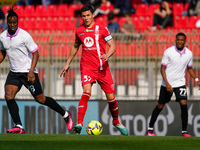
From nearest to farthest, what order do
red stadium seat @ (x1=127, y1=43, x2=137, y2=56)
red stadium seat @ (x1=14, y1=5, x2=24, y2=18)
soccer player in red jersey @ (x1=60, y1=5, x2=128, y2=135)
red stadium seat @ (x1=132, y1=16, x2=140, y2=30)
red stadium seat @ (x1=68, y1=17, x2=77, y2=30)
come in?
1. soccer player in red jersey @ (x1=60, y1=5, x2=128, y2=135)
2. red stadium seat @ (x1=127, y1=43, x2=137, y2=56)
3. red stadium seat @ (x1=132, y1=16, x2=140, y2=30)
4. red stadium seat @ (x1=68, y1=17, x2=77, y2=30)
5. red stadium seat @ (x1=14, y1=5, x2=24, y2=18)

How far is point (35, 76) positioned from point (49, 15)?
1038 cm

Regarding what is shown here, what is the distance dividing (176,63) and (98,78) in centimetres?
225

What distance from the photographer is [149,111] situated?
12992 mm

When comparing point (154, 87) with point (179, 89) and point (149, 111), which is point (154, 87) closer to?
point (149, 111)

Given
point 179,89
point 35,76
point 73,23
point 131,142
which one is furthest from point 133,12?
point 131,142

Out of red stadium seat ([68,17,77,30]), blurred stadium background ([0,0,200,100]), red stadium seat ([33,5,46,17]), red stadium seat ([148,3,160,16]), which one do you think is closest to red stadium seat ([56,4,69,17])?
red stadium seat ([33,5,46,17])

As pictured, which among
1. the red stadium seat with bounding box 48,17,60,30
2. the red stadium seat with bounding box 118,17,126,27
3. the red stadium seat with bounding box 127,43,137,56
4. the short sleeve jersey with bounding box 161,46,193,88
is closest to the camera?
the short sleeve jersey with bounding box 161,46,193,88

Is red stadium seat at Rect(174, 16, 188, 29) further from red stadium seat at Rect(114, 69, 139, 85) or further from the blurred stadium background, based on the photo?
red stadium seat at Rect(114, 69, 139, 85)

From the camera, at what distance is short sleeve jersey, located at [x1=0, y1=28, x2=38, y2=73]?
8.81 m

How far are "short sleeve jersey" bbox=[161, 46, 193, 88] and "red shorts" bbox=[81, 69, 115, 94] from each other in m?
A: 1.86

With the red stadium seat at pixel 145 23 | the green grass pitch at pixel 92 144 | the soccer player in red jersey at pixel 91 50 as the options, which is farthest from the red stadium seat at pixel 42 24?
the green grass pitch at pixel 92 144

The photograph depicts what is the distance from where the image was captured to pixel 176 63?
1060cm

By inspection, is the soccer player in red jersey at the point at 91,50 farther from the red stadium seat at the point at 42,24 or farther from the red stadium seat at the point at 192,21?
the red stadium seat at the point at 42,24

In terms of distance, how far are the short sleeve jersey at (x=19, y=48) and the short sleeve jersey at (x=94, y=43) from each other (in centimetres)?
87
